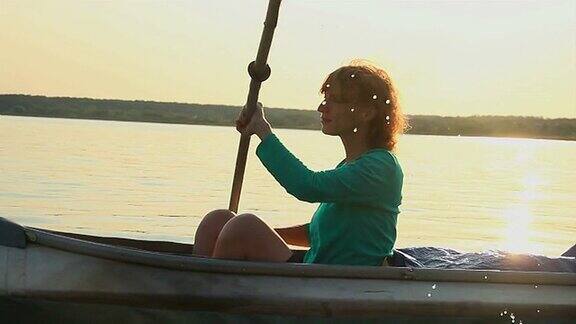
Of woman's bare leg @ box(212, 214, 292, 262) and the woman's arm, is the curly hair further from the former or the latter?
the woman's arm

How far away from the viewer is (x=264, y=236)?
4754 millimetres

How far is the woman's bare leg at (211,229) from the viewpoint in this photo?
5.11 metres

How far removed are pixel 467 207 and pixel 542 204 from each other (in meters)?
1.94

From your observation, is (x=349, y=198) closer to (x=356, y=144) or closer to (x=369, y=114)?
(x=356, y=144)

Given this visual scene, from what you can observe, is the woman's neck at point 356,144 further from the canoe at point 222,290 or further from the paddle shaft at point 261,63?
the paddle shaft at point 261,63

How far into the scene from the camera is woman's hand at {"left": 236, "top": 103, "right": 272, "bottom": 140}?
4.86 m

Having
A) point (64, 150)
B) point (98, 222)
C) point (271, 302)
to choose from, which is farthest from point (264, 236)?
point (64, 150)

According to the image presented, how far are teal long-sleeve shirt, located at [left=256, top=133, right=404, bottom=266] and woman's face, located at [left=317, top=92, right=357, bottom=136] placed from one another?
0.14 meters

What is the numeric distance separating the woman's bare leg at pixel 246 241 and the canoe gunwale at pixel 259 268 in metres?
0.11

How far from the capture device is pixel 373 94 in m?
4.75

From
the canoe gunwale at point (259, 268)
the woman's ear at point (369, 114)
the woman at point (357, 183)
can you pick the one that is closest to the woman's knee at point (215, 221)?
the woman at point (357, 183)

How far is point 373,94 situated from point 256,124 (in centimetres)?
51

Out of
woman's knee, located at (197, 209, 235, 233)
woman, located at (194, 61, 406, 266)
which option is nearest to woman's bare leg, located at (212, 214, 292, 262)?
woman, located at (194, 61, 406, 266)

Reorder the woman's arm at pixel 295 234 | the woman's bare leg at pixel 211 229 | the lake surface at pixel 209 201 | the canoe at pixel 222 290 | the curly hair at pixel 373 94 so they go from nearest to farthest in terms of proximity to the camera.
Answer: the canoe at pixel 222 290 < the curly hair at pixel 373 94 < the woman's bare leg at pixel 211 229 < the woman's arm at pixel 295 234 < the lake surface at pixel 209 201
